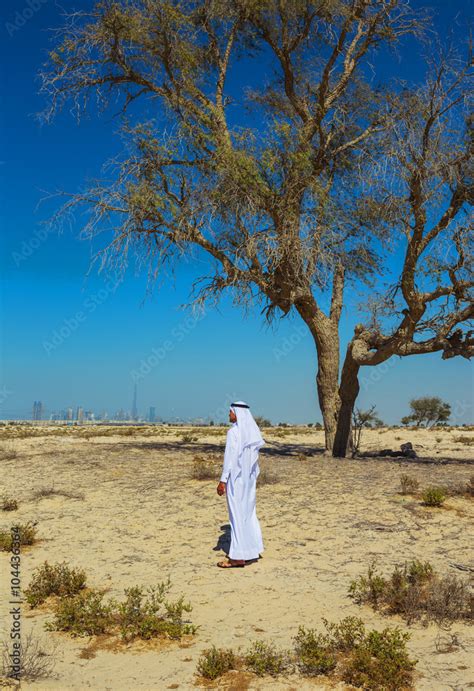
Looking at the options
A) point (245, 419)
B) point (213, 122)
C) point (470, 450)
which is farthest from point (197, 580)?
point (470, 450)

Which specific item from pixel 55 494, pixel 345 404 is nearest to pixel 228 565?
pixel 55 494

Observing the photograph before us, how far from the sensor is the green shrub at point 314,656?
4.32 metres

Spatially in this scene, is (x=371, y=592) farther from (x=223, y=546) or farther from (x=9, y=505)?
(x=9, y=505)

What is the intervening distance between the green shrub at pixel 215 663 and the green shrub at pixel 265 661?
0.46 ft

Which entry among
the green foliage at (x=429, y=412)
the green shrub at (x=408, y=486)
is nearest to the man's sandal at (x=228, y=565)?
the green shrub at (x=408, y=486)

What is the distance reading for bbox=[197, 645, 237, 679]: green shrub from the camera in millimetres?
4273

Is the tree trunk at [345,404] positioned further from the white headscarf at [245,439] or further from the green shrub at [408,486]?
the white headscarf at [245,439]

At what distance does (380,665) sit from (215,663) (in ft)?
3.95

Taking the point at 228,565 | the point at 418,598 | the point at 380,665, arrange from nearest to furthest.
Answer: the point at 380,665 < the point at 418,598 < the point at 228,565

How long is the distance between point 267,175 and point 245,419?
8.37 m

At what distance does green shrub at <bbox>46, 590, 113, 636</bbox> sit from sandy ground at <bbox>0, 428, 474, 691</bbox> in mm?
111

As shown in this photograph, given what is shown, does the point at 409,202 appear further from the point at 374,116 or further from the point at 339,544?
the point at 339,544

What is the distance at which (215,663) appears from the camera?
433 centimetres

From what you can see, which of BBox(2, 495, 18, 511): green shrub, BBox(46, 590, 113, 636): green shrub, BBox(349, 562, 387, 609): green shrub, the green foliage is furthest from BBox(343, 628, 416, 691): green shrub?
the green foliage
